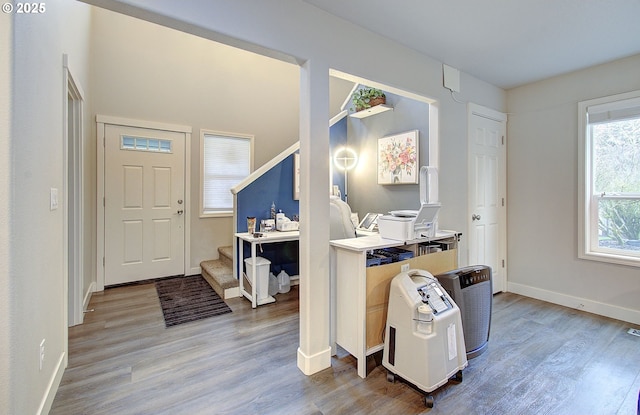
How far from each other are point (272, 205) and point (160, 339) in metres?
1.88

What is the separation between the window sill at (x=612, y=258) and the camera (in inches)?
108

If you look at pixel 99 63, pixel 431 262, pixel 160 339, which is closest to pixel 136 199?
pixel 99 63

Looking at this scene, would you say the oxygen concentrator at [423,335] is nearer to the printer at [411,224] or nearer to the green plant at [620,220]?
the printer at [411,224]

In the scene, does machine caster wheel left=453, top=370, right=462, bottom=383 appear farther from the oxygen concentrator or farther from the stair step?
the stair step

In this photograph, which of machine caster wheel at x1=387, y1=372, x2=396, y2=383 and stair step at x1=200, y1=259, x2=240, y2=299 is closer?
machine caster wheel at x1=387, y1=372, x2=396, y2=383

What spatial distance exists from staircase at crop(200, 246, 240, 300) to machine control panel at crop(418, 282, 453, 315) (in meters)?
2.33

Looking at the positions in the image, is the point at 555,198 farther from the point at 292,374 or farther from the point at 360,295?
the point at 292,374

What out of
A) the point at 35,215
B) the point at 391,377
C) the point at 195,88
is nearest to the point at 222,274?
the point at 35,215

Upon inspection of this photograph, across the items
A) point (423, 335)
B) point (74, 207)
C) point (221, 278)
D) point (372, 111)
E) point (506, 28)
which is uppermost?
point (506, 28)

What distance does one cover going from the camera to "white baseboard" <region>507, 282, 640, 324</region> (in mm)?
2757

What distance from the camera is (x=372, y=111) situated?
12.6ft

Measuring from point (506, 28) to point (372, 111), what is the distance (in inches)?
68.4

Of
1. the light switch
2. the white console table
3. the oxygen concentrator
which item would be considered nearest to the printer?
the white console table

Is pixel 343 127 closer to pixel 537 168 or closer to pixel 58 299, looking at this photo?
pixel 537 168
